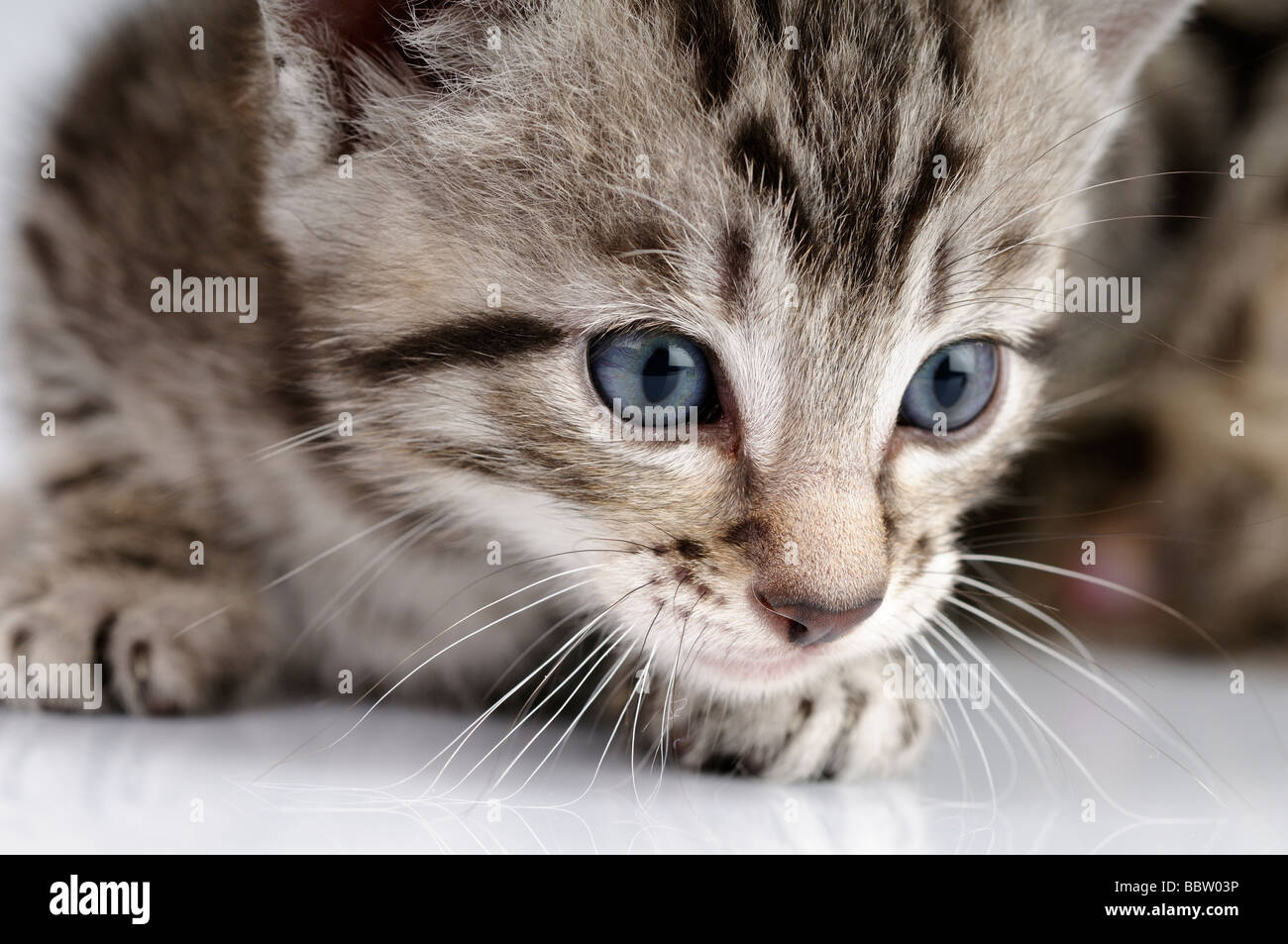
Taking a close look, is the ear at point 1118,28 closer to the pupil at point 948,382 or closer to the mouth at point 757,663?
the pupil at point 948,382

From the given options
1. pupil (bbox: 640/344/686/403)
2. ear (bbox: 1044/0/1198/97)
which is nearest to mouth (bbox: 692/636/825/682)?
pupil (bbox: 640/344/686/403)

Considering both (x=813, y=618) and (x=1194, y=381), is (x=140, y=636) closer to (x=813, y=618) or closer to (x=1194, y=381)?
(x=813, y=618)
